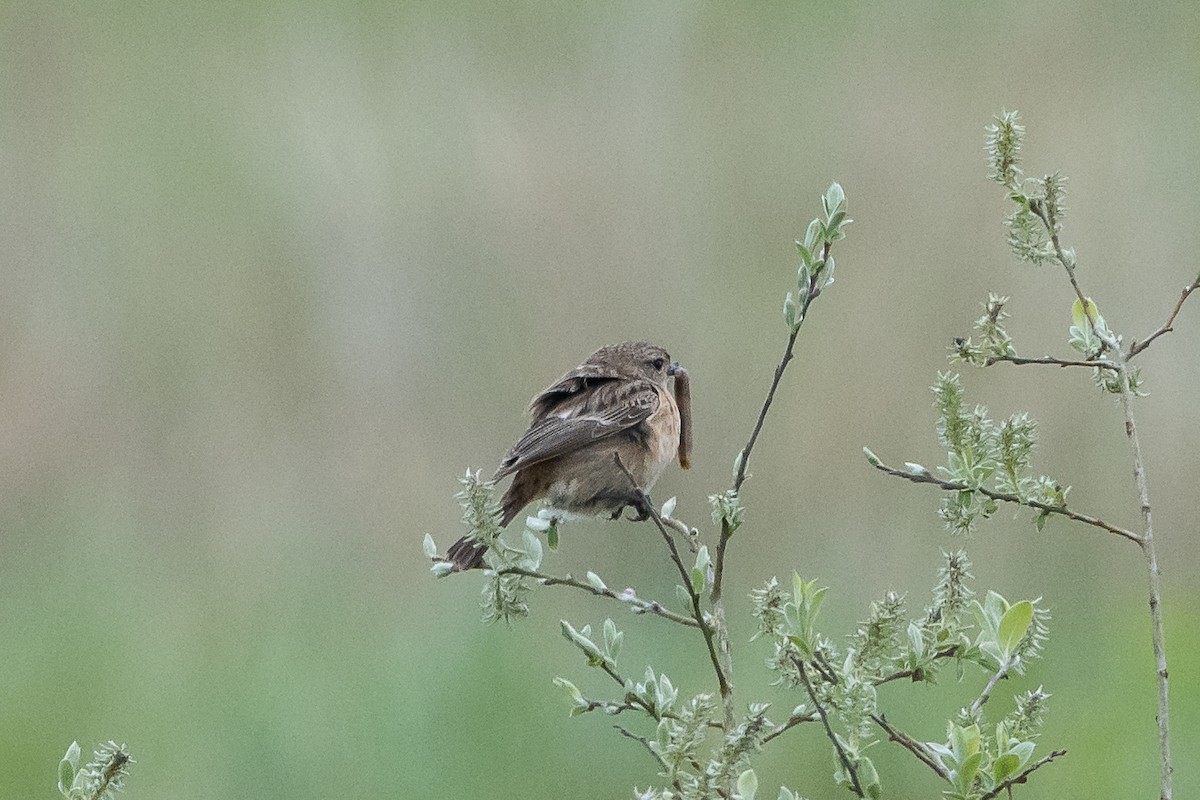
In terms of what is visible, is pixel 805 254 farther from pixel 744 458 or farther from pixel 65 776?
pixel 65 776

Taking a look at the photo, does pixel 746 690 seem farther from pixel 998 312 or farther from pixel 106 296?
pixel 106 296

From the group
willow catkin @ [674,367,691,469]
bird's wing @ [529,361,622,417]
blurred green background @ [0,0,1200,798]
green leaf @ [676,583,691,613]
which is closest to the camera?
green leaf @ [676,583,691,613]

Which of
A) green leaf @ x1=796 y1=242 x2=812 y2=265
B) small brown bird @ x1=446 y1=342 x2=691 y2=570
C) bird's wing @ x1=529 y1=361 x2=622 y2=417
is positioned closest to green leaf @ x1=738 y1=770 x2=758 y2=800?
green leaf @ x1=796 y1=242 x2=812 y2=265

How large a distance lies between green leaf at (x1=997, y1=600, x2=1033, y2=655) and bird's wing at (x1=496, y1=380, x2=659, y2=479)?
108 centimetres

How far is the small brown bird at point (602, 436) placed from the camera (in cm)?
225

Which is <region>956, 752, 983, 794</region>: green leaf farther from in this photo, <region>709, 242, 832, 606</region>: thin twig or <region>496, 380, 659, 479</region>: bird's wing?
<region>496, 380, 659, 479</region>: bird's wing

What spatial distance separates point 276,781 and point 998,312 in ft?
6.07

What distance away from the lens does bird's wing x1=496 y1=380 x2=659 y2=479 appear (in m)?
2.20

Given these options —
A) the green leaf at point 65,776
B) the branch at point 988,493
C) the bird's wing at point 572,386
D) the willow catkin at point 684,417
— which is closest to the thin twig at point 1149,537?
the branch at point 988,493

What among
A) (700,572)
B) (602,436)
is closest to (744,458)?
(700,572)

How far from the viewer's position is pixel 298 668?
9.20 ft

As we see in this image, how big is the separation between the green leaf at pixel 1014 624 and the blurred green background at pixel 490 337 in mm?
1343

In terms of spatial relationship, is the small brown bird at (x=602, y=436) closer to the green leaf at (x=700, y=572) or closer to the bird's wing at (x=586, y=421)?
the bird's wing at (x=586, y=421)

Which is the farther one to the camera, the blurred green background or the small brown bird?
the blurred green background
